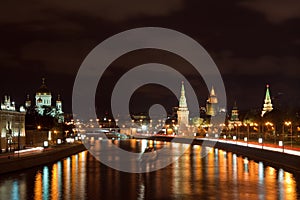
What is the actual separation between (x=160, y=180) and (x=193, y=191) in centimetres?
620

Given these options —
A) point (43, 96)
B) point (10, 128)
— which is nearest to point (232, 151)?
A: point (10, 128)

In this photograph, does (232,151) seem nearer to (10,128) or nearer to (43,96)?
(10,128)

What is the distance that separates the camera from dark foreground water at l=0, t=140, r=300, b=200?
2666cm

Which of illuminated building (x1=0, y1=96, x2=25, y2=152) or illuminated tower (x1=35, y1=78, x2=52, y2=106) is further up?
illuminated tower (x1=35, y1=78, x2=52, y2=106)

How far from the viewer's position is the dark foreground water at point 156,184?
87.5 feet

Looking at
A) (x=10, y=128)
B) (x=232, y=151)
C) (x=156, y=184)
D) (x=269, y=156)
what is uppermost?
(x=10, y=128)

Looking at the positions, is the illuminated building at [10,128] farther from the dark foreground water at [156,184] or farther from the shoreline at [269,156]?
the shoreline at [269,156]

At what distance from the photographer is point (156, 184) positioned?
104 feet

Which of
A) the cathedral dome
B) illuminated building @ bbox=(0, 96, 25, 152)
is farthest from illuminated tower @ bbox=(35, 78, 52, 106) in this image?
illuminated building @ bbox=(0, 96, 25, 152)

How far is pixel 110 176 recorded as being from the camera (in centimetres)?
3744

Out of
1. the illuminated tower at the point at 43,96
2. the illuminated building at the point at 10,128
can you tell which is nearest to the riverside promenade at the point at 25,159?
the illuminated building at the point at 10,128

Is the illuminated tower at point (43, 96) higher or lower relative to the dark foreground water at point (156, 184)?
higher

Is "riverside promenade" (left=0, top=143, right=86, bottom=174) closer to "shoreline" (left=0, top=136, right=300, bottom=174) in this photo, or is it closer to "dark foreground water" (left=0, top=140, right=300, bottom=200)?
"shoreline" (left=0, top=136, right=300, bottom=174)

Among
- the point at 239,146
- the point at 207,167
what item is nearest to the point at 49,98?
the point at 239,146
